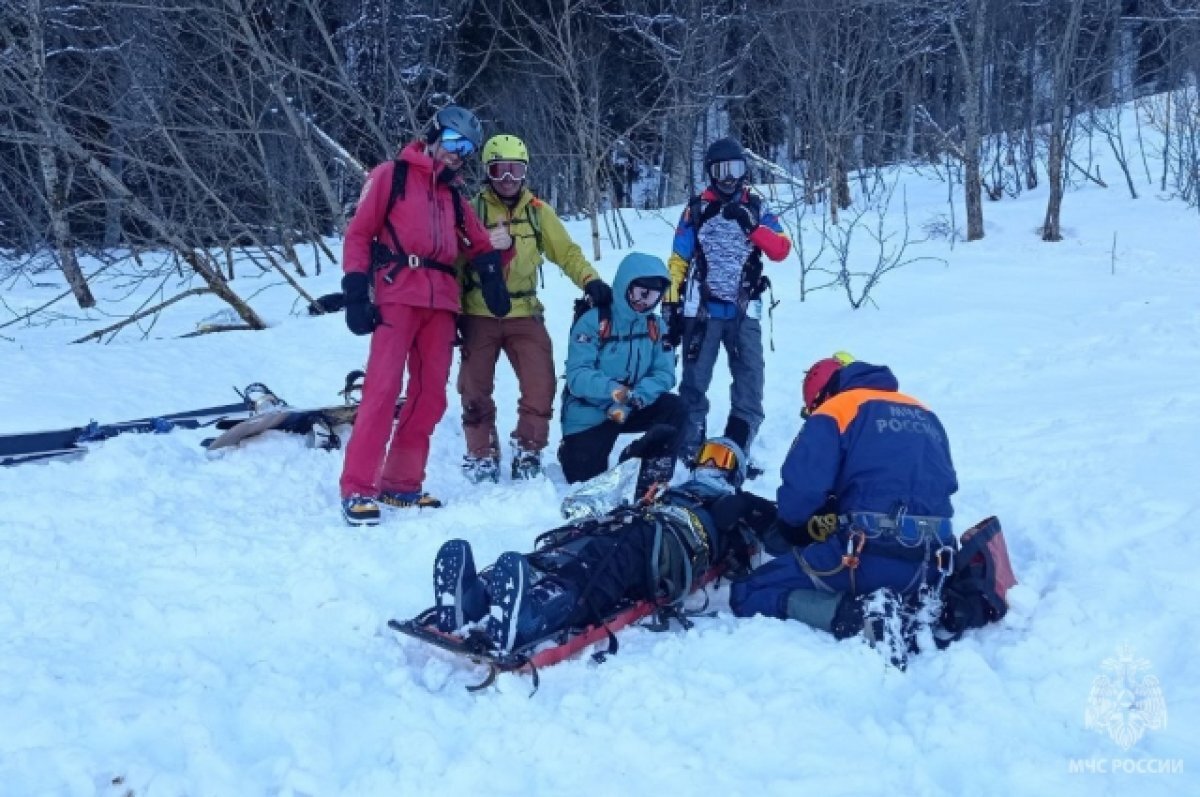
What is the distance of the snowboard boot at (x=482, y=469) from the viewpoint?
4.79 metres

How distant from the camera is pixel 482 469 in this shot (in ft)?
15.7

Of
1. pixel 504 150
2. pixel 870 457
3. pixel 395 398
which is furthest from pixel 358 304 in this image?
pixel 870 457

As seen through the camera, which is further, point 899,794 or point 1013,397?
point 1013,397

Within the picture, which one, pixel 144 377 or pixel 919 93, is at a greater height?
pixel 919 93

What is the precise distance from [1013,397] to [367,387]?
154 inches

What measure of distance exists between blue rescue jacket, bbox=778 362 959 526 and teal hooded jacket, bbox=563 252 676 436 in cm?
173

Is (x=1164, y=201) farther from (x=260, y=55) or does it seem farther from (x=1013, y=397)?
(x=260, y=55)

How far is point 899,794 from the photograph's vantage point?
2094 millimetres

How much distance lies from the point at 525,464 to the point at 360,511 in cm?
111

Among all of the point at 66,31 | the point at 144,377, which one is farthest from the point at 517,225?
the point at 66,31

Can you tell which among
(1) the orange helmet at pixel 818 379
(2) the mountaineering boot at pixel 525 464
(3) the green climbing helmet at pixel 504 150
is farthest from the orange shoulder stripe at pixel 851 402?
(3) the green climbing helmet at pixel 504 150

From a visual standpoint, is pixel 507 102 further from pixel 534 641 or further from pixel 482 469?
pixel 534 641

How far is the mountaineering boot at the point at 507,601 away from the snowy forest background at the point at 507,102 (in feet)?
18.4

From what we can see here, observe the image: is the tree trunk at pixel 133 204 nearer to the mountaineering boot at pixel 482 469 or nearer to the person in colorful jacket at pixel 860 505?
the mountaineering boot at pixel 482 469
